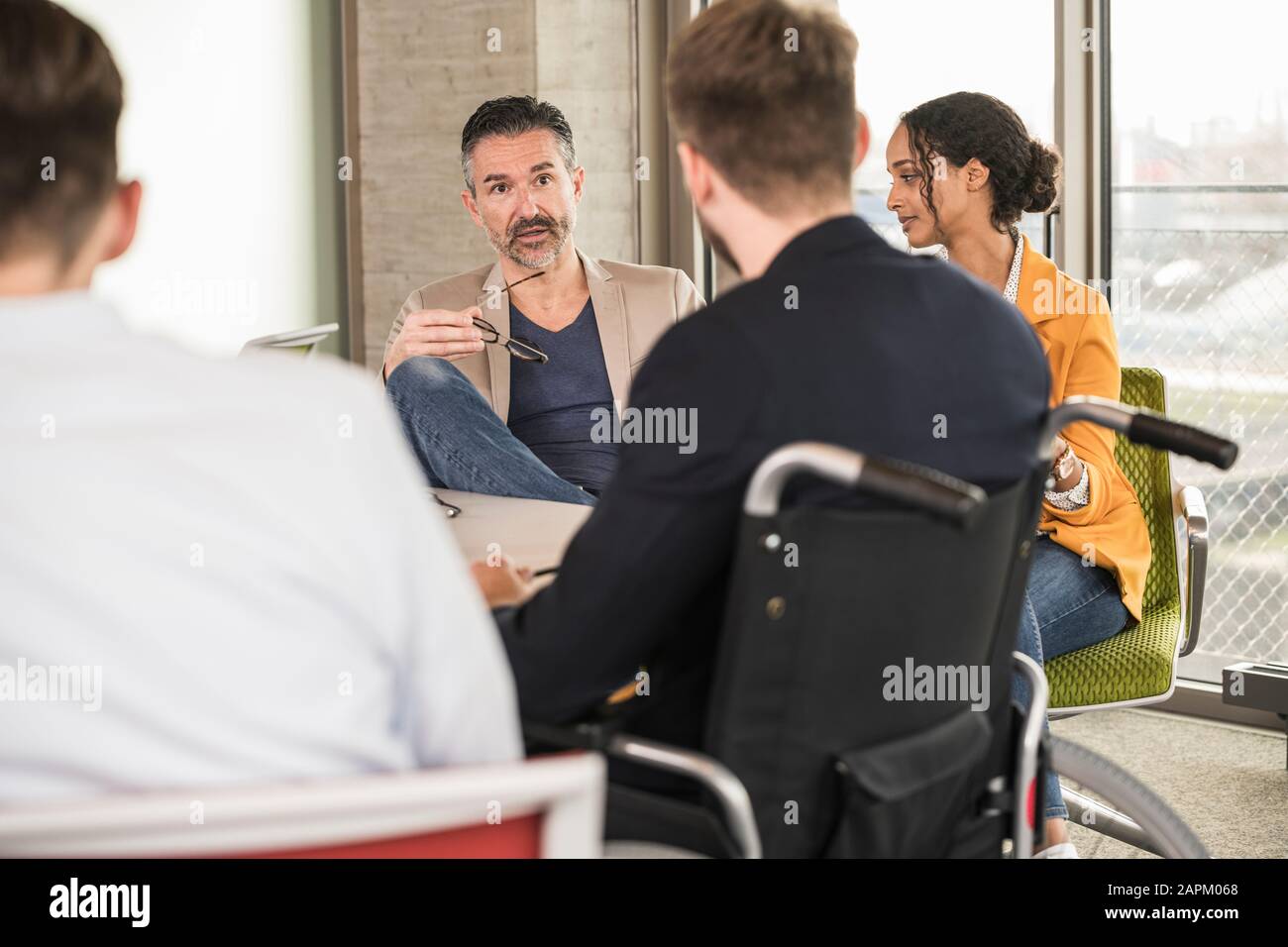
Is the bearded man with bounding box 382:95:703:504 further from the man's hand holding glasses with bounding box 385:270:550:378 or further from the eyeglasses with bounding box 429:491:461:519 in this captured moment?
the eyeglasses with bounding box 429:491:461:519

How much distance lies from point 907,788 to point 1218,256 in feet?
8.92

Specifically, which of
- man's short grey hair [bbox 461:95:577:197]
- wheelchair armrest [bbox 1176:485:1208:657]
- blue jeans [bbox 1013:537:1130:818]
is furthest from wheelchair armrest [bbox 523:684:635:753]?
man's short grey hair [bbox 461:95:577:197]

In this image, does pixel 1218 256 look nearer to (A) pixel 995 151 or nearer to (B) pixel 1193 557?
(A) pixel 995 151

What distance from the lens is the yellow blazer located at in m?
2.36

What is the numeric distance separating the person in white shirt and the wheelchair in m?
0.32

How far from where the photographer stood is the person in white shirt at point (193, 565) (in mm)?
847

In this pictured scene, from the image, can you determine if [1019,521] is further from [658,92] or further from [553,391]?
[658,92]

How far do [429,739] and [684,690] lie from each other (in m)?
0.42

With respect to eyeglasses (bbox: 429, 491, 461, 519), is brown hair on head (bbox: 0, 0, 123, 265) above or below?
above

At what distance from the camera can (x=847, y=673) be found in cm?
124

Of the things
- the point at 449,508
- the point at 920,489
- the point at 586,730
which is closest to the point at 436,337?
the point at 449,508

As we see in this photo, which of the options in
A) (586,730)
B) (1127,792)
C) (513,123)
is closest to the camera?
(586,730)

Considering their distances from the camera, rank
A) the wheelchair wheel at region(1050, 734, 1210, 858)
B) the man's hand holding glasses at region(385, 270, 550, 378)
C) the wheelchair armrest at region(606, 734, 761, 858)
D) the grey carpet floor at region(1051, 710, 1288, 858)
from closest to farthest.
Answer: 1. the wheelchair armrest at region(606, 734, 761, 858)
2. the wheelchair wheel at region(1050, 734, 1210, 858)
3. the man's hand holding glasses at region(385, 270, 550, 378)
4. the grey carpet floor at region(1051, 710, 1288, 858)
